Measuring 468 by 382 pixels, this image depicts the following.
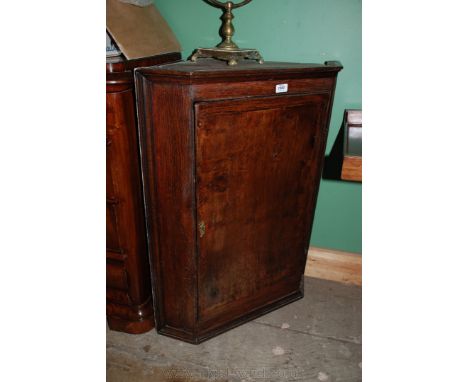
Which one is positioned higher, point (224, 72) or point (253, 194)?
point (224, 72)

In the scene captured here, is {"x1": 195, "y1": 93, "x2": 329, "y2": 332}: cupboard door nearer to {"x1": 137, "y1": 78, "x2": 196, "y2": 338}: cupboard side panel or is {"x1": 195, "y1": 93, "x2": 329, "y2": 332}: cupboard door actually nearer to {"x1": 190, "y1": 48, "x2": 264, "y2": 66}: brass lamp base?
{"x1": 137, "y1": 78, "x2": 196, "y2": 338}: cupboard side panel

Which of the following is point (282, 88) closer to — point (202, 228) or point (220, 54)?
point (220, 54)

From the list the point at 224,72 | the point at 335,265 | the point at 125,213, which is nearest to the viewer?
the point at 224,72

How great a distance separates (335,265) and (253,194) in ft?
2.78

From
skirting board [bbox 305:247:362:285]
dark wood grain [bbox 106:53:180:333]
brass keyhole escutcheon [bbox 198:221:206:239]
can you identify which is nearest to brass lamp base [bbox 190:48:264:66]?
dark wood grain [bbox 106:53:180:333]

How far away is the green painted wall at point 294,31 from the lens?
1.63 meters

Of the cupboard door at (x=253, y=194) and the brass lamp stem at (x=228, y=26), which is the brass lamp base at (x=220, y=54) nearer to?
the brass lamp stem at (x=228, y=26)

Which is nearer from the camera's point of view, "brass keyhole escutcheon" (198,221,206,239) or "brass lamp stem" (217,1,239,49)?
"brass keyhole escutcheon" (198,221,206,239)

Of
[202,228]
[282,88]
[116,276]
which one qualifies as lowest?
[116,276]

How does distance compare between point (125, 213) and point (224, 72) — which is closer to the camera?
point (224, 72)

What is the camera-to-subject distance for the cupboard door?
136 centimetres

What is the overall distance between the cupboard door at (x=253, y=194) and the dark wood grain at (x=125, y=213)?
29 centimetres

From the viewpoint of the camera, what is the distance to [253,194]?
153 centimetres

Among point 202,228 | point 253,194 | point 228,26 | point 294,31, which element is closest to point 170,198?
point 202,228
